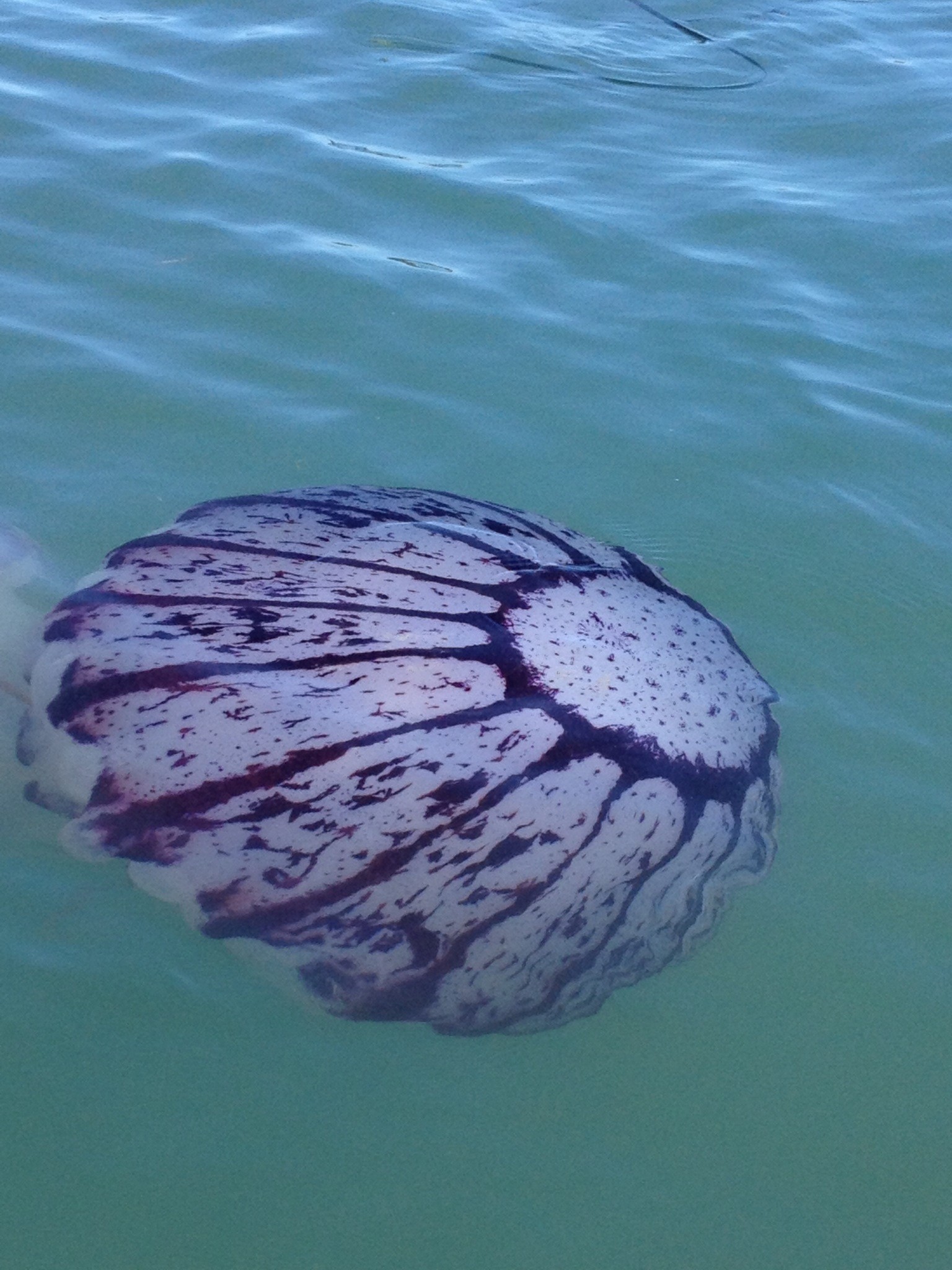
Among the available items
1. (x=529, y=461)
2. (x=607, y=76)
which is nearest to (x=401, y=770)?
(x=529, y=461)

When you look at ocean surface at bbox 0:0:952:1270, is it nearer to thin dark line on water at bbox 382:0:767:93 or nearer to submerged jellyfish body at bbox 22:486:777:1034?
thin dark line on water at bbox 382:0:767:93

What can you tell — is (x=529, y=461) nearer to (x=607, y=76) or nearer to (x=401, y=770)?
(x=401, y=770)

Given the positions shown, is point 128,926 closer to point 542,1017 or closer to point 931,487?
point 542,1017

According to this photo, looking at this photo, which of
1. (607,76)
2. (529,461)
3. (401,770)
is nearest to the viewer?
(401,770)

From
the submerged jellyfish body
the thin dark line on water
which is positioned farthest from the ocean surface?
the submerged jellyfish body

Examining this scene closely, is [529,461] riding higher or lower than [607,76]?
lower
